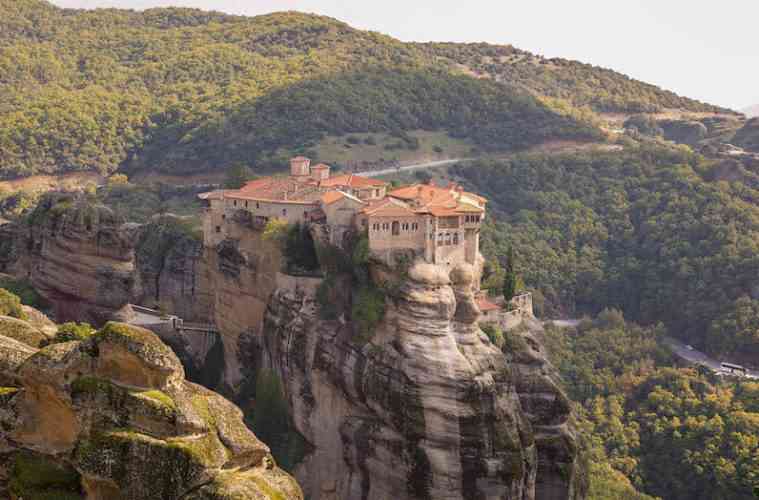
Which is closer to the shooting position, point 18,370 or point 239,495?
point 239,495

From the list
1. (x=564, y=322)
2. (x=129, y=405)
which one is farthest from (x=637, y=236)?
(x=129, y=405)

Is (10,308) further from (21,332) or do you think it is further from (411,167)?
(411,167)

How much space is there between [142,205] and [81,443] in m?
72.8

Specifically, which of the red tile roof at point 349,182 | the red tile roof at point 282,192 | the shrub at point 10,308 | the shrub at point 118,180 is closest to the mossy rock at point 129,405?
the shrub at point 10,308

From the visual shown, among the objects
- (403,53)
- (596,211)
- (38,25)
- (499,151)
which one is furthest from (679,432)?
(38,25)

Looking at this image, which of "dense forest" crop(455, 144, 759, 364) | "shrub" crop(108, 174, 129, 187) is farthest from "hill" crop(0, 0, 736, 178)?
"dense forest" crop(455, 144, 759, 364)

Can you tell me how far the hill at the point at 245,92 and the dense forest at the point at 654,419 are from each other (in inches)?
1808

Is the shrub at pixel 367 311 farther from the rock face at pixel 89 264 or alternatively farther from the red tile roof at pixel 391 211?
the rock face at pixel 89 264

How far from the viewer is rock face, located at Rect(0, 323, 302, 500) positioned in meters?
21.7

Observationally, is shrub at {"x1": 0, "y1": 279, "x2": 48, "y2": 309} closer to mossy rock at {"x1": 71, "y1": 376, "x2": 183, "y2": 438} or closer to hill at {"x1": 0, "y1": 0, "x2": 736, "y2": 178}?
mossy rock at {"x1": 71, "y1": 376, "x2": 183, "y2": 438}

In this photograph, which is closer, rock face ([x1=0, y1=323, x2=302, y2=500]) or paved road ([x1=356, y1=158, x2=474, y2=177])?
rock face ([x1=0, y1=323, x2=302, y2=500])

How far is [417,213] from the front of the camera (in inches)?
1791

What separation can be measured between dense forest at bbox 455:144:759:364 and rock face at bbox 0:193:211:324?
29.9 metres

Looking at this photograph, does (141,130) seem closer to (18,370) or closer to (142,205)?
(142,205)
